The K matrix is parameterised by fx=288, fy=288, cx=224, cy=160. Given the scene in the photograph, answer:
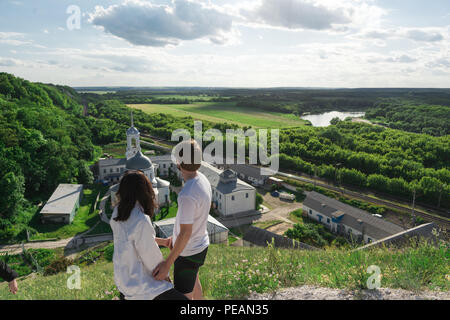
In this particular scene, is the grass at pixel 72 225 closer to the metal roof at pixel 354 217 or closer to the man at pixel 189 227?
the metal roof at pixel 354 217

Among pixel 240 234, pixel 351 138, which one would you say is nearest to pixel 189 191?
pixel 240 234

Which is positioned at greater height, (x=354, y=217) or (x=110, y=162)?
(x=110, y=162)

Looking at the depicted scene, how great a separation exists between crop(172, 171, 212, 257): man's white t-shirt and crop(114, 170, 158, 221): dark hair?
0.44m

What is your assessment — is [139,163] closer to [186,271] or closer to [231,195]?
[231,195]

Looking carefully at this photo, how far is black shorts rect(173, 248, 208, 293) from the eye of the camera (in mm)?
4020

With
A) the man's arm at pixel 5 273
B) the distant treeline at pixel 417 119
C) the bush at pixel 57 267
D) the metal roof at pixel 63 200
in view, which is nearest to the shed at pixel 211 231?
the bush at pixel 57 267

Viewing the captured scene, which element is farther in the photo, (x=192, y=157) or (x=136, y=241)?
(x=192, y=157)

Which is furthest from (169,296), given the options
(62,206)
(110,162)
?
(110,162)

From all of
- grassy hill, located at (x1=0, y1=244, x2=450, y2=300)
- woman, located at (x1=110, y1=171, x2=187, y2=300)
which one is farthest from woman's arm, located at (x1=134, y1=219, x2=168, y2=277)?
grassy hill, located at (x1=0, y1=244, x2=450, y2=300)

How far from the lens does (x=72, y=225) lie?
2545 cm

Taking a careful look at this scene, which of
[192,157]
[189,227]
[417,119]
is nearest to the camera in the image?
[189,227]

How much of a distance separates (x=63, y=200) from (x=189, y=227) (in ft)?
93.0

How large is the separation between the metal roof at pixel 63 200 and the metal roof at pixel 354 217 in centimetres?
2277

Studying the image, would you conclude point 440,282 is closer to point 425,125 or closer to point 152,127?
point 152,127
